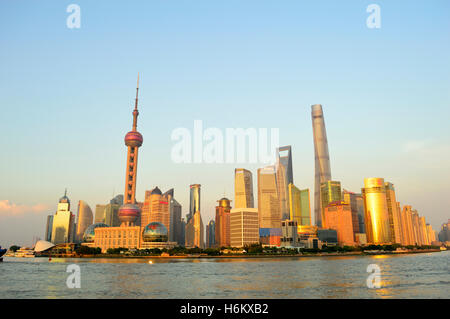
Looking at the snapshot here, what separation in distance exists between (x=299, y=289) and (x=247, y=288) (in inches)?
331
